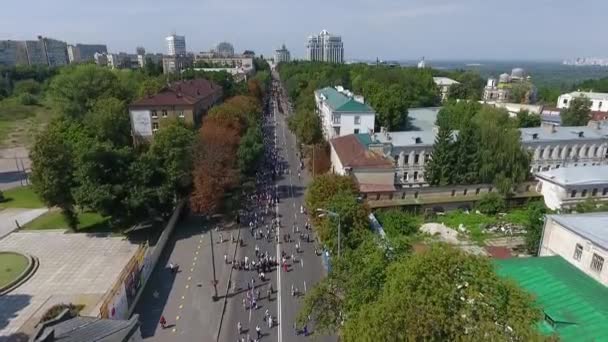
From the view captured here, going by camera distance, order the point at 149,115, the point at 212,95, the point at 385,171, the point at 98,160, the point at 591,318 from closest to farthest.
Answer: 1. the point at 591,318
2. the point at 98,160
3. the point at 385,171
4. the point at 149,115
5. the point at 212,95

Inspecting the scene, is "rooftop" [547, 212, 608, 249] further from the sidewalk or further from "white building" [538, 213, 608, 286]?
the sidewalk

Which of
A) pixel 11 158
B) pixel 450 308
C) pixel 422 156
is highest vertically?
pixel 450 308

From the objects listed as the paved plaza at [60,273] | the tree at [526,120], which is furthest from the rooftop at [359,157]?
the tree at [526,120]

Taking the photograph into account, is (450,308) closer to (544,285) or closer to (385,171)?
(544,285)

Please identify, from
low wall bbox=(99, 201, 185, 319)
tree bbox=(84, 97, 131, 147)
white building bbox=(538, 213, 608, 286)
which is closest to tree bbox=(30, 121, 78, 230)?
low wall bbox=(99, 201, 185, 319)

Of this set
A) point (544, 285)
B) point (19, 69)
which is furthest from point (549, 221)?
point (19, 69)

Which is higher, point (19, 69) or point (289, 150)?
point (19, 69)
